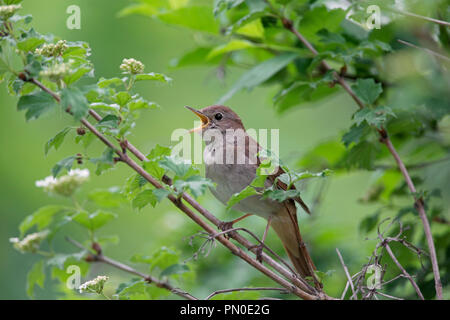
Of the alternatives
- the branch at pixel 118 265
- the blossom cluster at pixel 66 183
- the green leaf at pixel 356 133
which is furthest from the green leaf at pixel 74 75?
the green leaf at pixel 356 133

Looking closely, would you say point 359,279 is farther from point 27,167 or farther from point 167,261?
point 27,167

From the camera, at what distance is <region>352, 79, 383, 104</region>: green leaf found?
309 centimetres

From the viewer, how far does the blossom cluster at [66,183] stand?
9.85ft

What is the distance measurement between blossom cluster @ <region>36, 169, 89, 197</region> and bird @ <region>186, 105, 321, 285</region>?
0.77 meters

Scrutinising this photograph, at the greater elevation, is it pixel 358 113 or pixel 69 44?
pixel 69 44

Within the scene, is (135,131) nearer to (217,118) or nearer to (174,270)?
(217,118)

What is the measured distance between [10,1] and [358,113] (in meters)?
1.78

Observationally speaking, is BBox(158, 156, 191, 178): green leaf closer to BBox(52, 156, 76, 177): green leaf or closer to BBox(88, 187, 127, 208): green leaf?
BBox(52, 156, 76, 177): green leaf

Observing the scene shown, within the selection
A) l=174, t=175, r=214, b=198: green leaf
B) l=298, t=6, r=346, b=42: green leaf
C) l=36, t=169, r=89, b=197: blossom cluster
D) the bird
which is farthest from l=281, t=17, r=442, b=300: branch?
l=36, t=169, r=89, b=197: blossom cluster

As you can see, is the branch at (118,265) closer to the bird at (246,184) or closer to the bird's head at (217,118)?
the bird at (246,184)

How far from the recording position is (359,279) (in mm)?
2480
